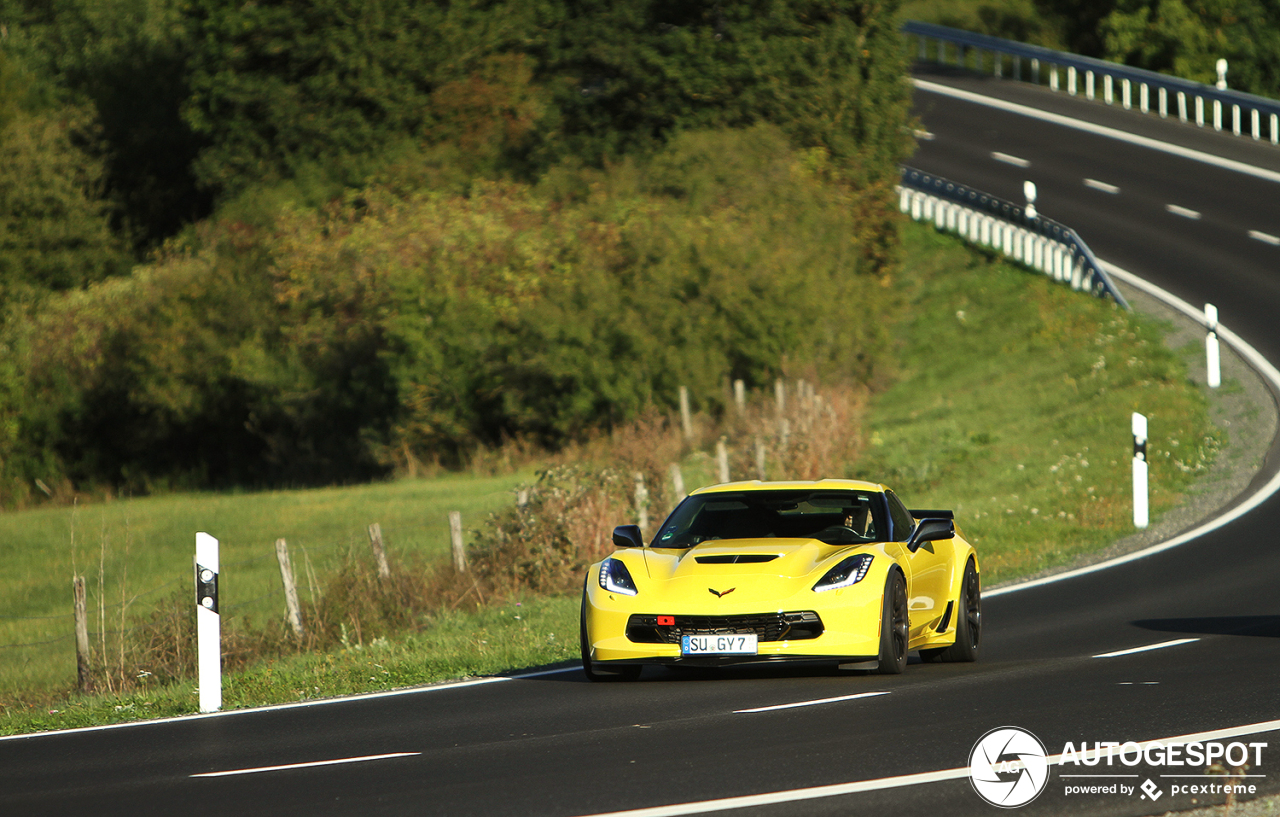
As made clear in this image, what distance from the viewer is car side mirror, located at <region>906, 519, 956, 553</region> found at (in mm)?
11641

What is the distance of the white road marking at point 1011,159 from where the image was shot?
169 ft

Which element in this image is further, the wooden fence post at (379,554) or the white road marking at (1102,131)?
the white road marking at (1102,131)

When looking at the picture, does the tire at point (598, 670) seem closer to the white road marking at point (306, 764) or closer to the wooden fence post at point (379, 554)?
the white road marking at point (306, 764)

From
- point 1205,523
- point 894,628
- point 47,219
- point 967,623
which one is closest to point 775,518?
point 894,628

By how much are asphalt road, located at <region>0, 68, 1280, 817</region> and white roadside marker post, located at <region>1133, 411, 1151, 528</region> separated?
18.2 ft

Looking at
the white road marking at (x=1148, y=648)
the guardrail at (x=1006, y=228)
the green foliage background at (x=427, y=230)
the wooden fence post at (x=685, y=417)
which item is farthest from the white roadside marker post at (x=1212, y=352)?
the white road marking at (x=1148, y=648)

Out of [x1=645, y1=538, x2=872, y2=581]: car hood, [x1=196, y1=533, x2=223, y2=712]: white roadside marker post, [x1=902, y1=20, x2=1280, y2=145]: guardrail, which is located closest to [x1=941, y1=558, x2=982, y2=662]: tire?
[x1=645, y1=538, x2=872, y2=581]: car hood

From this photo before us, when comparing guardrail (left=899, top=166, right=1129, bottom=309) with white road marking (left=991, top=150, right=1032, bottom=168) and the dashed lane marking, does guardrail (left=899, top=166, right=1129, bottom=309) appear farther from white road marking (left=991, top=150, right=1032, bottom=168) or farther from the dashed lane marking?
the dashed lane marking

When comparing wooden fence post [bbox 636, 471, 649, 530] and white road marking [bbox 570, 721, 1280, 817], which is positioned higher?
white road marking [bbox 570, 721, 1280, 817]

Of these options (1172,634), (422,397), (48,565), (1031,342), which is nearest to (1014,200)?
(1031,342)

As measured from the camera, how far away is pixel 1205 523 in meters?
21.6

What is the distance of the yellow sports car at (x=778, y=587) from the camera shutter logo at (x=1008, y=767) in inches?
83.6

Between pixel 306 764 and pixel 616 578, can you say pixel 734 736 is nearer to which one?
pixel 306 764

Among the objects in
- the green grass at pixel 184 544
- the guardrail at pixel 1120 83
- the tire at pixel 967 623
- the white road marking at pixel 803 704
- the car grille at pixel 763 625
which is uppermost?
the guardrail at pixel 1120 83
